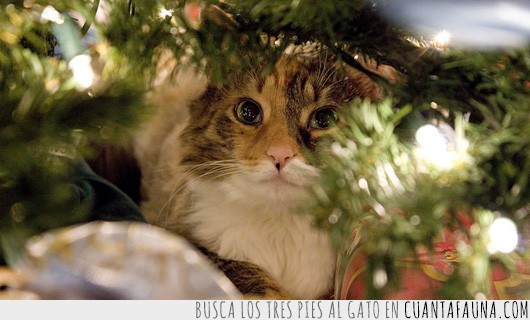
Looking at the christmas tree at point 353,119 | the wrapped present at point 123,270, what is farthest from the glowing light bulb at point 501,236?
the wrapped present at point 123,270

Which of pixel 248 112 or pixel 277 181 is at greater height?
pixel 248 112

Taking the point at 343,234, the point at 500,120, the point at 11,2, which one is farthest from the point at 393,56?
the point at 11,2

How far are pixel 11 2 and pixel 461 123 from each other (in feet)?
1.36

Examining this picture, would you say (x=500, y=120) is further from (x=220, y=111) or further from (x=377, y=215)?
(x=220, y=111)

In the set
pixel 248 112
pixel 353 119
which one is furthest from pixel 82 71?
pixel 248 112

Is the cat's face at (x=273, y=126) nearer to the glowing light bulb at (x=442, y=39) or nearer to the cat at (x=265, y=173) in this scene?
the cat at (x=265, y=173)

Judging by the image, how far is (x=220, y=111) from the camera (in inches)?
34.1

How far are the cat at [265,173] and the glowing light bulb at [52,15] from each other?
0.21 m

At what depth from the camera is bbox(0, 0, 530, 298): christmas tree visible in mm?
358

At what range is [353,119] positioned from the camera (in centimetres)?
47

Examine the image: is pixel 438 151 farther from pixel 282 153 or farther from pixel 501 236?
pixel 282 153

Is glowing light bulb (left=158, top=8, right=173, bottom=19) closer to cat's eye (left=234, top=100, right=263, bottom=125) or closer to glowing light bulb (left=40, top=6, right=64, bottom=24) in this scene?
glowing light bulb (left=40, top=6, right=64, bottom=24)

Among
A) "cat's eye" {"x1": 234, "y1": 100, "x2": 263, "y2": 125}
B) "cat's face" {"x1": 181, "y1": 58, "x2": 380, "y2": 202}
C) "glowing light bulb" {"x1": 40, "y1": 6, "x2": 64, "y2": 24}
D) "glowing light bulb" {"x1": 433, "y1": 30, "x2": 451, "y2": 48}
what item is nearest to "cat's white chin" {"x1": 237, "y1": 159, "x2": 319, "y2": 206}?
"cat's face" {"x1": 181, "y1": 58, "x2": 380, "y2": 202}

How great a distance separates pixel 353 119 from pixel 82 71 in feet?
0.86
